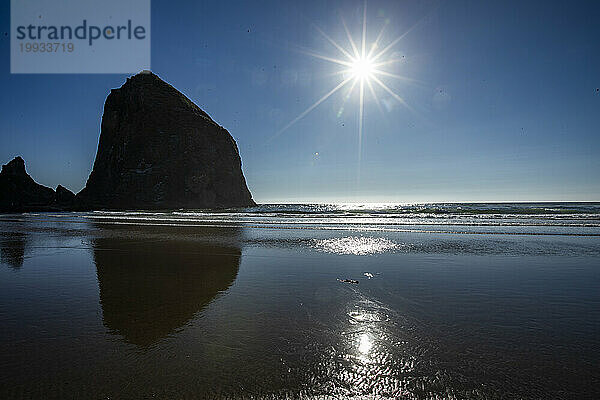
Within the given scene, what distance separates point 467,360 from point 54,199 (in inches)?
5863

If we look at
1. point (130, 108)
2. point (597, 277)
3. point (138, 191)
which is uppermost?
point (130, 108)

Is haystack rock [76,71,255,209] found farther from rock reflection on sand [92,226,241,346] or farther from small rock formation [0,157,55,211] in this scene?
rock reflection on sand [92,226,241,346]

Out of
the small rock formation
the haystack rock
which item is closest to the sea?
the haystack rock

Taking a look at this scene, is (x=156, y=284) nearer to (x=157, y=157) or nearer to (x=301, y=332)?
(x=301, y=332)

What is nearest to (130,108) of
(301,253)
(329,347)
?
(301,253)

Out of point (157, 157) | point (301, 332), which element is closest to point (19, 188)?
point (157, 157)

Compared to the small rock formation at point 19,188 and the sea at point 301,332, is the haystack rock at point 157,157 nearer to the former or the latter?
the small rock formation at point 19,188

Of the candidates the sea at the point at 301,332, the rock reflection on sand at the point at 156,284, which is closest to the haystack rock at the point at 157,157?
the rock reflection on sand at the point at 156,284

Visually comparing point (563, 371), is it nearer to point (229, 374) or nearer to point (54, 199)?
point (229, 374)

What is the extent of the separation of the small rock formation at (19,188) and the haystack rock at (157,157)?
30473mm

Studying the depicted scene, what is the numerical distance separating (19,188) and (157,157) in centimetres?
6618

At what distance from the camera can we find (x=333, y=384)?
3.11 m

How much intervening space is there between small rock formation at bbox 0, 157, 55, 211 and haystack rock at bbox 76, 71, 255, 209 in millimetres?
30473

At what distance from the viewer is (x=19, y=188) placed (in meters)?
121
